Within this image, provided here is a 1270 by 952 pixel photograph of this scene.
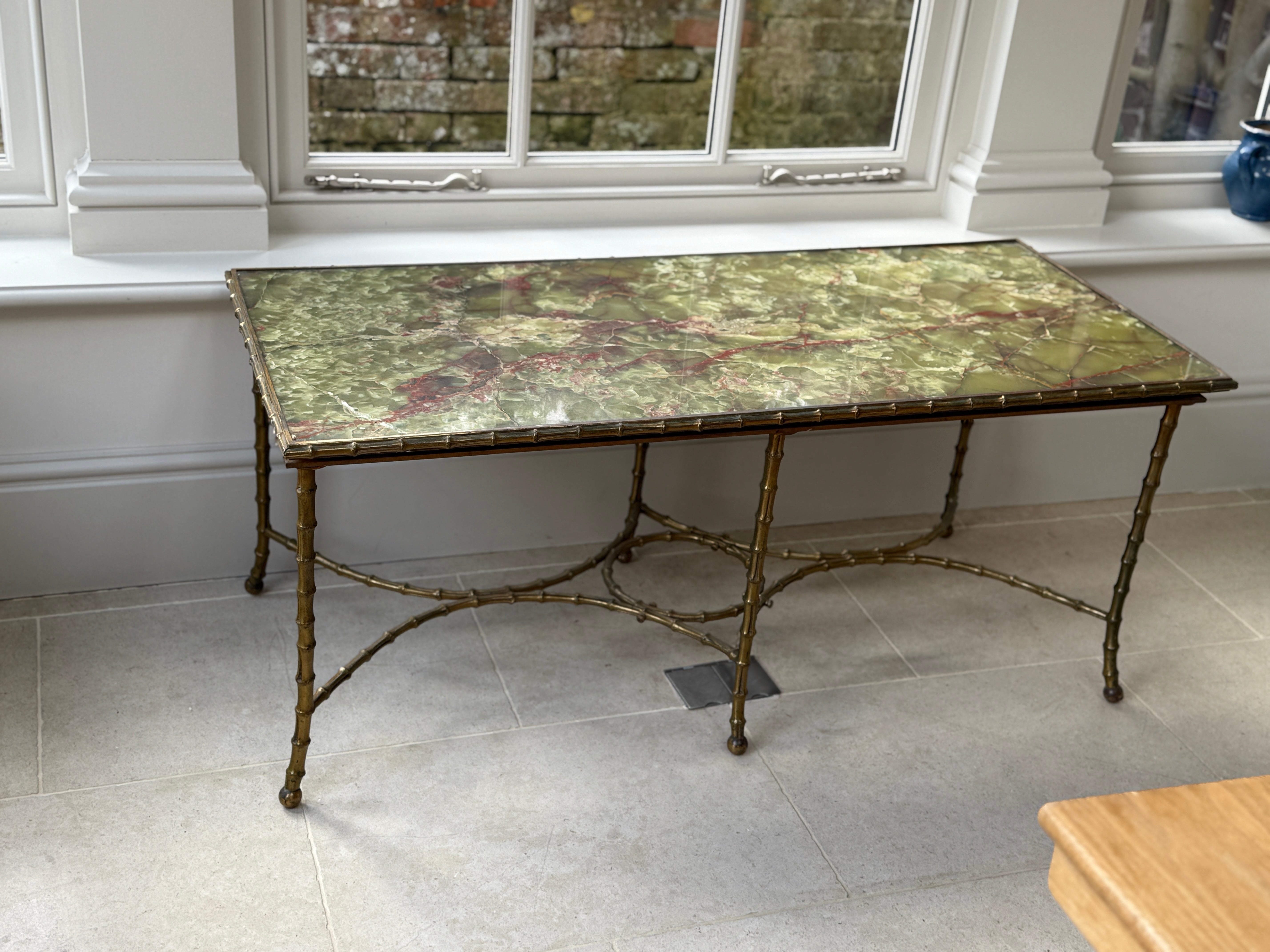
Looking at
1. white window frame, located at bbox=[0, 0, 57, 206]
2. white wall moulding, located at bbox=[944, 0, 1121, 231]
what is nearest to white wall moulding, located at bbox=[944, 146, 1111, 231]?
white wall moulding, located at bbox=[944, 0, 1121, 231]

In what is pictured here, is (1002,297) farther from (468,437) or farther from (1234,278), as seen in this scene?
(468,437)

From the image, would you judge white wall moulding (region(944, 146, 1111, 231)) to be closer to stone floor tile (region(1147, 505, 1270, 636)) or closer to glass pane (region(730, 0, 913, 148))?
glass pane (region(730, 0, 913, 148))

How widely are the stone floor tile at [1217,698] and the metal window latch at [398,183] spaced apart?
73.6 inches

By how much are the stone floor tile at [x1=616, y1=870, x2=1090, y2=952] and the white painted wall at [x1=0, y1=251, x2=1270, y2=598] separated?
1215 mm

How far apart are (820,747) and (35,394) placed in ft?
5.69

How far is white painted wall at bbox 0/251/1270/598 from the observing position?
8.46 feet

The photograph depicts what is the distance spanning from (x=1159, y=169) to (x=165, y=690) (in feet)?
9.26

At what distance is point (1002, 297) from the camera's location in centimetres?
266

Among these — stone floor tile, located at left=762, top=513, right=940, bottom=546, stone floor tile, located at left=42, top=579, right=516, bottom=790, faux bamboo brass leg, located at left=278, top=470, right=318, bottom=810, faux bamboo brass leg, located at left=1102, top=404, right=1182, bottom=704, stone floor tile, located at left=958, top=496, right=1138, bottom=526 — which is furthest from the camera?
stone floor tile, located at left=958, top=496, right=1138, bottom=526

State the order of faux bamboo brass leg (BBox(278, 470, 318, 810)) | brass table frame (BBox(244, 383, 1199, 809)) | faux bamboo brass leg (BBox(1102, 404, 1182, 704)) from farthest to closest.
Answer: faux bamboo brass leg (BBox(1102, 404, 1182, 704)) → brass table frame (BBox(244, 383, 1199, 809)) → faux bamboo brass leg (BBox(278, 470, 318, 810))

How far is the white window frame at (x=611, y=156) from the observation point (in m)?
2.71

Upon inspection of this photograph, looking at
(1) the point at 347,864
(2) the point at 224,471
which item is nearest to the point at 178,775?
(1) the point at 347,864

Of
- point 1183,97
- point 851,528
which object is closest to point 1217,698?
point 851,528

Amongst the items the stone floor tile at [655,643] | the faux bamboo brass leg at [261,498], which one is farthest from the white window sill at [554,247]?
the stone floor tile at [655,643]
